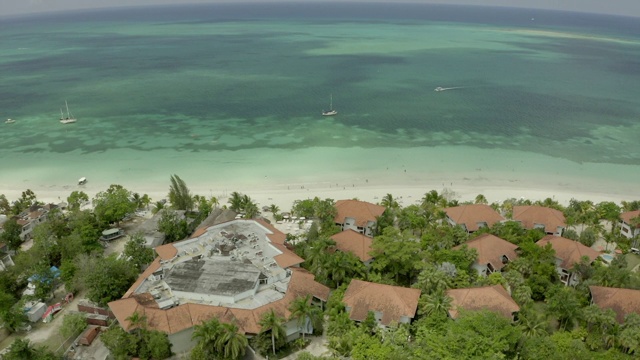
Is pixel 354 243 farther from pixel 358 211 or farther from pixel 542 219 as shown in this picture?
pixel 542 219

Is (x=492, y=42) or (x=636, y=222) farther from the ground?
(x=492, y=42)

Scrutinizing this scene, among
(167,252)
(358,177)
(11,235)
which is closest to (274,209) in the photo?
(167,252)

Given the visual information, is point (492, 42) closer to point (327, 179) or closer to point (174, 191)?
point (327, 179)

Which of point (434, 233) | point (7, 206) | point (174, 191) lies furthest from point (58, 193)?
point (434, 233)

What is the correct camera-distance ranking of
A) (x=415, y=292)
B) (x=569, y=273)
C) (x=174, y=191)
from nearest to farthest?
(x=415, y=292) < (x=569, y=273) < (x=174, y=191)

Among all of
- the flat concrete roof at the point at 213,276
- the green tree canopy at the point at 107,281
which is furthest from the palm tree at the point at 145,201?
the flat concrete roof at the point at 213,276

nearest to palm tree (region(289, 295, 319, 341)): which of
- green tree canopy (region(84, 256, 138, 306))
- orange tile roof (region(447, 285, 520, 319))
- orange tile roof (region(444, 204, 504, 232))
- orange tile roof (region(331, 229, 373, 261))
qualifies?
orange tile roof (region(331, 229, 373, 261))

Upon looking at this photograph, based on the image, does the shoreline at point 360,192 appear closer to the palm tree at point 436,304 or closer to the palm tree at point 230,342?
the palm tree at point 436,304
